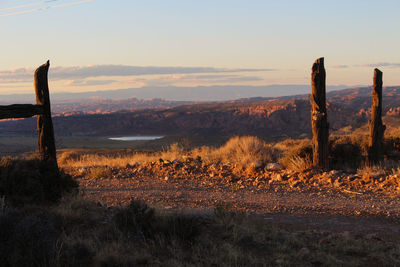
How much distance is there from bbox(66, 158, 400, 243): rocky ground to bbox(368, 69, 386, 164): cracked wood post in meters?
2.03

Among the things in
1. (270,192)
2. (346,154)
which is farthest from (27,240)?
(346,154)

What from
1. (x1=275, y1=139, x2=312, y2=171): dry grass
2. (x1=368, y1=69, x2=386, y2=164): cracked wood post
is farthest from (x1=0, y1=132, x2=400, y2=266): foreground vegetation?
(x1=368, y1=69, x2=386, y2=164): cracked wood post

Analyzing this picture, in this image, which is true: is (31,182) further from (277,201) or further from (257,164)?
(257,164)

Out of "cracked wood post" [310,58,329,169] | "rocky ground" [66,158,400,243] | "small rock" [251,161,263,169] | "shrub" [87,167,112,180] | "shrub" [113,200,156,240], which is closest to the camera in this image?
"shrub" [113,200,156,240]

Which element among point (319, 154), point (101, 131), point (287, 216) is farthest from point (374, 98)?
point (101, 131)

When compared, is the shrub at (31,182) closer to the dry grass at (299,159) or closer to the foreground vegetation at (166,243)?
the foreground vegetation at (166,243)

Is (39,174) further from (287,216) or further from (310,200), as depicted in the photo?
(310,200)

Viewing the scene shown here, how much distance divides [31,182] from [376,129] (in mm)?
10906

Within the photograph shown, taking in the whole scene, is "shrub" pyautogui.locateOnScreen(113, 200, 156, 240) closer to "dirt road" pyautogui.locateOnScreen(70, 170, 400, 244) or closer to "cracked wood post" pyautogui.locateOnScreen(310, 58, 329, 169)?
"dirt road" pyautogui.locateOnScreen(70, 170, 400, 244)

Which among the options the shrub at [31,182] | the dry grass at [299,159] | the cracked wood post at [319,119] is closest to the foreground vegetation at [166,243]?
the shrub at [31,182]

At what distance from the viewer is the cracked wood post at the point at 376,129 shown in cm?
1401

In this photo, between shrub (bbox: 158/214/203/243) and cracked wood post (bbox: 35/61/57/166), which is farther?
cracked wood post (bbox: 35/61/57/166)

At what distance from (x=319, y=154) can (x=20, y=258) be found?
33.3 feet

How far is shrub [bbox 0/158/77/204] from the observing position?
8.11 meters
